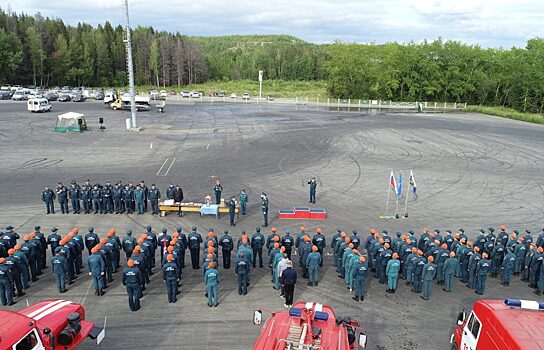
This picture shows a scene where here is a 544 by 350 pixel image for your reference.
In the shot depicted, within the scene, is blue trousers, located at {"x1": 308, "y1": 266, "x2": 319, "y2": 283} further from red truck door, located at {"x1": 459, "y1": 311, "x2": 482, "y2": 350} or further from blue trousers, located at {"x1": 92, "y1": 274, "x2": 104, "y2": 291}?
blue trousers, located at {"x1": 92, "y1": 274, "x2": 104, "y2": 291}

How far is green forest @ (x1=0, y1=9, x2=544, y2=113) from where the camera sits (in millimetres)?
78000

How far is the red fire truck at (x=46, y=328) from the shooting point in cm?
734

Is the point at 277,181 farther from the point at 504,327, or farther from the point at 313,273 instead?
the point at 504,327

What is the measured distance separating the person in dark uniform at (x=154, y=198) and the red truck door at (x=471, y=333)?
541 inches

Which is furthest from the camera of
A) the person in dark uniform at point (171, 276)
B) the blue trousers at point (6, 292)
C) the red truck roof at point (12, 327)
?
the person in dark uniform at point (171, 276)

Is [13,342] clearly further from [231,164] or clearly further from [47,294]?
[231,164]

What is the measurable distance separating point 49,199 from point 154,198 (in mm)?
4663

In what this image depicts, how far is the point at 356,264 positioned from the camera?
39.8 feet

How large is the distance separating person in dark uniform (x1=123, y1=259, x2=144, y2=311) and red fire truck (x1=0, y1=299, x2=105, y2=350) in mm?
1590

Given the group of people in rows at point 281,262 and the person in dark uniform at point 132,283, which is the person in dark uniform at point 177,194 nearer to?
the group of people in rows at point 281,262

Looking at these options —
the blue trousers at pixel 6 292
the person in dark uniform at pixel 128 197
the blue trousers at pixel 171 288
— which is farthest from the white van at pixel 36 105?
the blue trousers at pixel 171 288

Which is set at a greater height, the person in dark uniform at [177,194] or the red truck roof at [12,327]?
the red truck roof at [12,327]

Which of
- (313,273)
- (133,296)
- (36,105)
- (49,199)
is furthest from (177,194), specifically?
(36,105)

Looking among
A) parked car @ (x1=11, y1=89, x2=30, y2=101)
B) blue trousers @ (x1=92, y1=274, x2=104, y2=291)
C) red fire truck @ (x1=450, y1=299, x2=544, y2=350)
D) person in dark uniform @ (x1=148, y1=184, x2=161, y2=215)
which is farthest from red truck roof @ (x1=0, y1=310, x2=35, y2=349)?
parked car @ (x1=11, y1=89, x2=30, y2=101)
